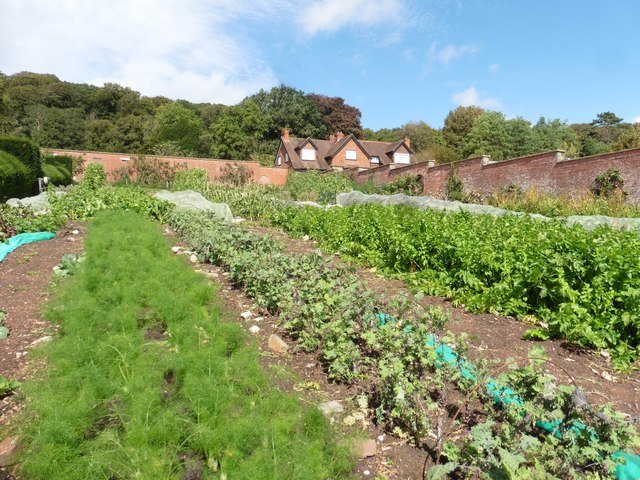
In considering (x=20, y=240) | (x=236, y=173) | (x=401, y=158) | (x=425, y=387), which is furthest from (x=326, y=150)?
(x=425, y=387)

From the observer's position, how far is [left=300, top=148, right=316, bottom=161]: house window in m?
42.1

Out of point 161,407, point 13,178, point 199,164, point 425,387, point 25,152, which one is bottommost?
point 161,407

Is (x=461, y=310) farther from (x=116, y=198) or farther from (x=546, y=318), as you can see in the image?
(x=116, y=198)

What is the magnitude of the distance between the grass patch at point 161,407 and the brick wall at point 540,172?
14.8 meters

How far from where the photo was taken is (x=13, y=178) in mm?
12680

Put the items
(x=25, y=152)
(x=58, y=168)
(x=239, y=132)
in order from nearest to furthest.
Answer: (x=25, y=152) < (x=58, y=168) < (x=239, y=132)

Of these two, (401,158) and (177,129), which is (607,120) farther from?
(177,129)

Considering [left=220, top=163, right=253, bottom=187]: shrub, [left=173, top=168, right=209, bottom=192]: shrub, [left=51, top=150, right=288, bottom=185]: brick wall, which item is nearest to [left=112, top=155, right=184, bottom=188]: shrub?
[left=51, top=150, right=288, bottom=185]: brick wall

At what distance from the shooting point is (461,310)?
4.91 meters

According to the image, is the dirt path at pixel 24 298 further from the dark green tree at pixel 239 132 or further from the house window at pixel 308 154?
the dark green tree at pixel 239 132

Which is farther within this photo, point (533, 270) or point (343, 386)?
point (533, 270)

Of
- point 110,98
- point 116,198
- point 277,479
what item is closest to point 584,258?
point 277,479

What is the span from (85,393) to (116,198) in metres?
10.3

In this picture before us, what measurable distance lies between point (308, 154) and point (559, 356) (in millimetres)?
39858
